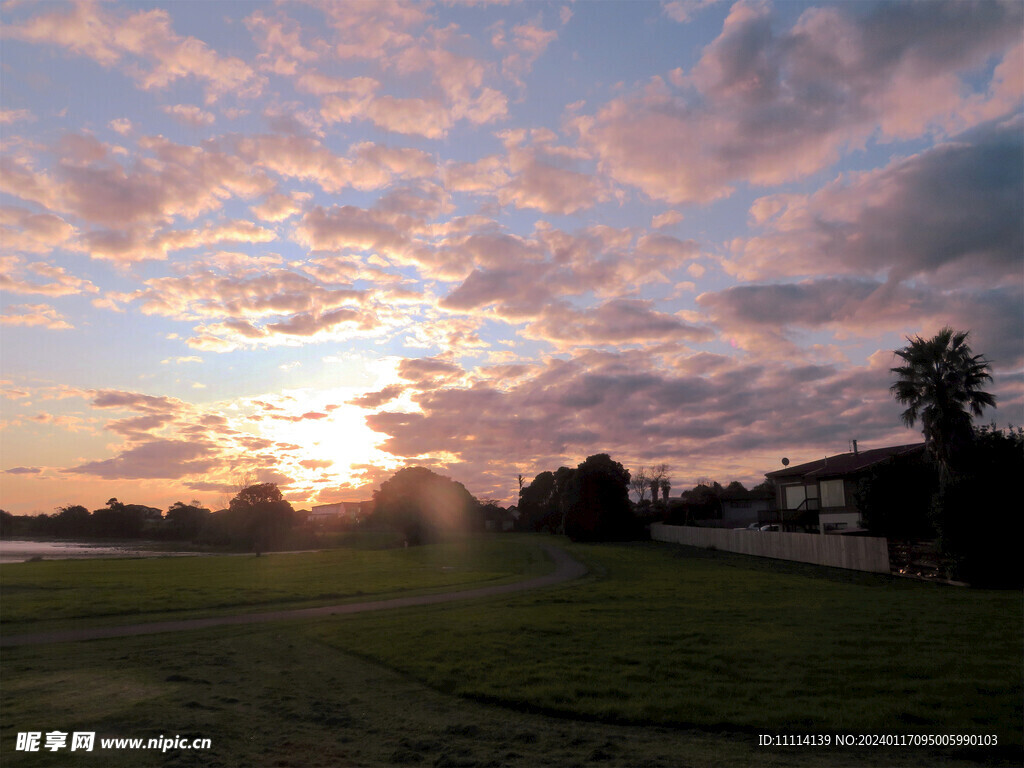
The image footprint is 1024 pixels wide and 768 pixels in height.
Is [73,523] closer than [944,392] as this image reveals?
No

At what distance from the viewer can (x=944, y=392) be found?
33969mm

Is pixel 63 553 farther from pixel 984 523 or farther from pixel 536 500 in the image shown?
pixel 984 523

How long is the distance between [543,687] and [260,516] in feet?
291

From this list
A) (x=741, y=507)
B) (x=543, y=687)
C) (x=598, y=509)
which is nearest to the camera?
(x=543, y=687)

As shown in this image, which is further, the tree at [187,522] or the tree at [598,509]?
the tree at [187,522]

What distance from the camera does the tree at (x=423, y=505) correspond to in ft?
253

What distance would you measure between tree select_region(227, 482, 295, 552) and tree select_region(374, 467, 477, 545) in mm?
13723

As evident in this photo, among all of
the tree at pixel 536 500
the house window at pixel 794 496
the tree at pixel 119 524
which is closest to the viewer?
the house window at pixel 794 496

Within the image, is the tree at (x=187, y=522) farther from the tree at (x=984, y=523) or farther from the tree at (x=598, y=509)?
the tree at (x=984, y=523)

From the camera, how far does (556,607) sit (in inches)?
770

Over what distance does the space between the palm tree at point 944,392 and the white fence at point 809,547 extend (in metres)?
5.73

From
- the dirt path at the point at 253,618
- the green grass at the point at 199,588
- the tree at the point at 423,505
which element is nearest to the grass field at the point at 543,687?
the dirt path at the point at 253,618

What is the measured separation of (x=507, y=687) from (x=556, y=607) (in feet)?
31.4

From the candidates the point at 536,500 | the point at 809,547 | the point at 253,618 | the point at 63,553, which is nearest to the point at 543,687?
the point at 253,618
